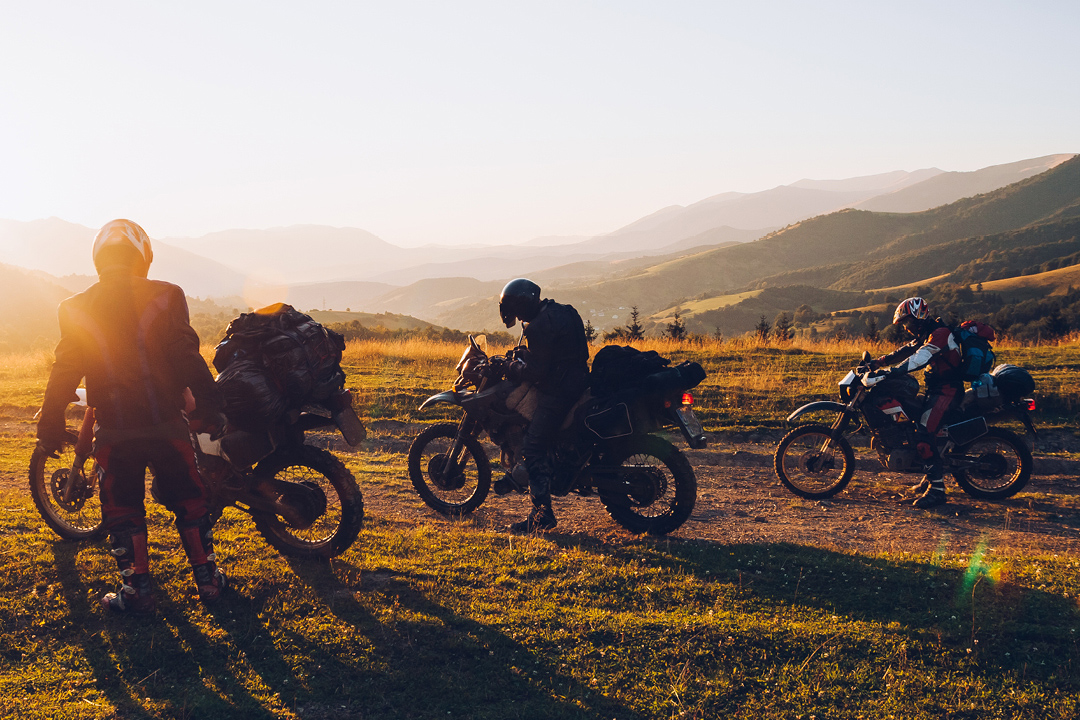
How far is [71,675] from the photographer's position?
3982mm

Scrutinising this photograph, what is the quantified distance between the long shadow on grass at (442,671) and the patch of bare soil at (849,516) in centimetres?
241

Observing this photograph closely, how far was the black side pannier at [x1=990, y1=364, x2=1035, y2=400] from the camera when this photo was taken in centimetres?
812

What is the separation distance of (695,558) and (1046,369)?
41.7ft

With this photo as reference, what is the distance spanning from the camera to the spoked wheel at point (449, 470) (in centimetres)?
748

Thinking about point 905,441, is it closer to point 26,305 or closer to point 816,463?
point 816,463

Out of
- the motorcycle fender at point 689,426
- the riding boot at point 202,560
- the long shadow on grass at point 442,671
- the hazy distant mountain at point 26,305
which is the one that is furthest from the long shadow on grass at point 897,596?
the hazy distant mountain at point 26,305

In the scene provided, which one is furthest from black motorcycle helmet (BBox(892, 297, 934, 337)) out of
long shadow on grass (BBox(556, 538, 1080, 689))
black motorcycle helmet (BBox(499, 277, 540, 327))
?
black motorcycle helmet (BBox(499, 277, 540, 327))

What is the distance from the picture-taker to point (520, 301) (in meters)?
6.59

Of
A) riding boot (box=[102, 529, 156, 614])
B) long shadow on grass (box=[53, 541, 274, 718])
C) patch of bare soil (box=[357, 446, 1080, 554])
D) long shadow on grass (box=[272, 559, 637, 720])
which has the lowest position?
patch of bare soil (box=[357, 446, 1080, 554])

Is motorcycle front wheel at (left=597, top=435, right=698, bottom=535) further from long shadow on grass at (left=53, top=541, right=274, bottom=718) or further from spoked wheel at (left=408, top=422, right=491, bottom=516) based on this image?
long shadow on grass at (left=53, top=541, right=274, bottom=718)

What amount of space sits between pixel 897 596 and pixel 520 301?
3.99 metres

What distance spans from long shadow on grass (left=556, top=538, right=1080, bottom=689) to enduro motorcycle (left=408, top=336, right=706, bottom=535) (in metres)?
0.50

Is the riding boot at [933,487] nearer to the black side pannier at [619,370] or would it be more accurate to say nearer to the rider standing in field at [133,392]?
the black side pannier at [619,370]

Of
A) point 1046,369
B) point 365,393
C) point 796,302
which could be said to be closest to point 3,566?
point 365,393
